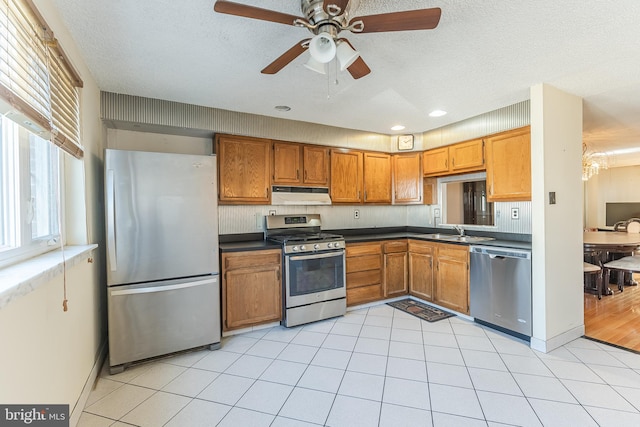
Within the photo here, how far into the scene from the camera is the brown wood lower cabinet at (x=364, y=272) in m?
3.69

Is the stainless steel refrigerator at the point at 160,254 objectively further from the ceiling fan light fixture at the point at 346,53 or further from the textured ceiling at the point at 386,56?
the ceiling fan light fixture at the point at 346,53

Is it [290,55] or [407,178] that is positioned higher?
[290,55]

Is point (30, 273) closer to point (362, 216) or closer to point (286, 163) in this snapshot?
point (286, 163)

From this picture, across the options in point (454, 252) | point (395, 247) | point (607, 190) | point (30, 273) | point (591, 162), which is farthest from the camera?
point (607, 190)

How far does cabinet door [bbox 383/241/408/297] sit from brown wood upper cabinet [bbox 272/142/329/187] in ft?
4.02

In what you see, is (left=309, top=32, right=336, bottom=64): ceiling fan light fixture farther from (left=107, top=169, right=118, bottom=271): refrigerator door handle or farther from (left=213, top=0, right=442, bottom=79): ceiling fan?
(left=107, top=169, right=118, bottom=271): refrigerator door handle

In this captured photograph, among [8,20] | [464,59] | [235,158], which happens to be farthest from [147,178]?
[464,59]

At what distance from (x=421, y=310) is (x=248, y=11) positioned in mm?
3495

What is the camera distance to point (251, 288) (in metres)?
3.07

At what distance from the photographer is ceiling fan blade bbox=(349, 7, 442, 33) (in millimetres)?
1337

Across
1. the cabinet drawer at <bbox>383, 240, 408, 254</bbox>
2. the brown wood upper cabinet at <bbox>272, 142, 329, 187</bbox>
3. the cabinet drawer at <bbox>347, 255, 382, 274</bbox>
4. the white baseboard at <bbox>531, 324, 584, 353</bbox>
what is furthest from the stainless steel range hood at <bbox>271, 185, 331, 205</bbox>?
the white baseboard at <bbox>531, 324, 584, 353</bbox>

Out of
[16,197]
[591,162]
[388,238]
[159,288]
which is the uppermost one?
[591,162]

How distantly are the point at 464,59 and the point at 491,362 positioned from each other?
2.38 metres

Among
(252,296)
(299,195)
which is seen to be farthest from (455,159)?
(252,296)
